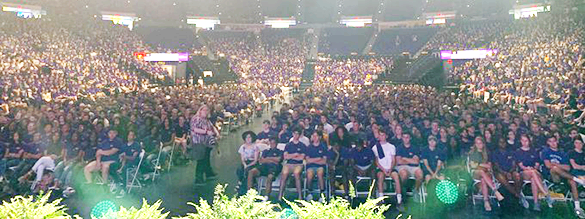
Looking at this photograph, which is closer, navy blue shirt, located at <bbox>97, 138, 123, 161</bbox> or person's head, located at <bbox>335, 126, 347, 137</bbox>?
navy blue shirt, located at <bbox>97, 138, 123, 161</bbox>

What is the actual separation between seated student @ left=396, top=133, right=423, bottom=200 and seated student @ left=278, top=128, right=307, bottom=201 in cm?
193

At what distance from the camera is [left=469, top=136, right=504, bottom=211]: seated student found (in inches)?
325

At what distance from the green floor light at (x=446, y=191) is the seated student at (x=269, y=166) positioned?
3.20 meters

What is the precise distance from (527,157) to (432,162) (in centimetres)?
175

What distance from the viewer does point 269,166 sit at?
29.5 ft

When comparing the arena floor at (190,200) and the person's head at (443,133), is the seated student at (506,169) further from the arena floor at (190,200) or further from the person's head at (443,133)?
the person's head at (443,133)

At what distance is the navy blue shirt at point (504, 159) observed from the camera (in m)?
8.52

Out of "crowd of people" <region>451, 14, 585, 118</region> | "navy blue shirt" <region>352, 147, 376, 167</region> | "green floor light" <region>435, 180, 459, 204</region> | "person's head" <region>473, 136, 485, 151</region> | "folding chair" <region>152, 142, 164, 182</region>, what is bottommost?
"green floor light" <region>435, 180, 459, 204</region>

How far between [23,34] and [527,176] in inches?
1404

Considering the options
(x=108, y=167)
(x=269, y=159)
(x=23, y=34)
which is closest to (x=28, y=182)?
(x=108, y=167)

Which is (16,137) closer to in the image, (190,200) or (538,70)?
(190,200)

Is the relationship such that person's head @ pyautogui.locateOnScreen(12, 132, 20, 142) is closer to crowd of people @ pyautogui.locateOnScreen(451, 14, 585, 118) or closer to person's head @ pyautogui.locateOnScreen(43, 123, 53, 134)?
person's head @ pyautogui.locateOnScreen(43, 123, 53, 134)

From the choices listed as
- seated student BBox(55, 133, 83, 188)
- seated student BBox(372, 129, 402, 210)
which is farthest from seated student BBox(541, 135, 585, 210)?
seated student BBox(55, 133, 83, 188)

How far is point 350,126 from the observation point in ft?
40.5
